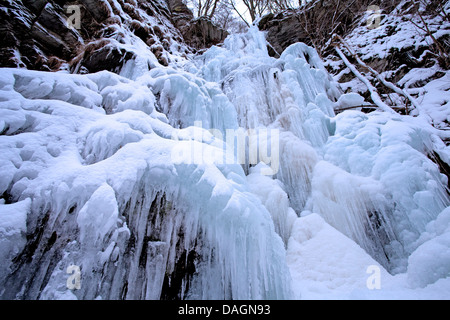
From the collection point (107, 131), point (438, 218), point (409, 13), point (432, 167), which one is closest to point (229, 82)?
point (107, 131)

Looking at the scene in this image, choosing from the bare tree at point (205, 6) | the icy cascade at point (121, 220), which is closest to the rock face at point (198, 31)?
the bare tree at point (205, 6)

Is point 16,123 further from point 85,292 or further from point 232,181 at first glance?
point 232,181

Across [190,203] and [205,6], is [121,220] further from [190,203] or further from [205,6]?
[205,6]

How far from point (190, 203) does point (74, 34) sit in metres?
7.44

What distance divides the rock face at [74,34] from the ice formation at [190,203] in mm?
2284

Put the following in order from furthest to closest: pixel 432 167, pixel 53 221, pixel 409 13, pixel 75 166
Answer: pixel 409 13
pixel 432 167
pixel 75 166
pixel 53 221

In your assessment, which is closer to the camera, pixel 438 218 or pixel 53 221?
pixel 53 221

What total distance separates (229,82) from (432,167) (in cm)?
552

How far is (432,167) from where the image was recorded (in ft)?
10.7

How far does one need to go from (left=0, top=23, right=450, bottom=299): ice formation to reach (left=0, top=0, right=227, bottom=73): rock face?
2.28 m

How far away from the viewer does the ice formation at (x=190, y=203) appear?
184 centimetres

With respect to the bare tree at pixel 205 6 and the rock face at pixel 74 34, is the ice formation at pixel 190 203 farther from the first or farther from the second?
the bare tree at pixel 205 6
